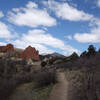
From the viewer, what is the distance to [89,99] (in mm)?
6789


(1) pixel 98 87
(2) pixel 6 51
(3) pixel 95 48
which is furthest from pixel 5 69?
(3) pixel 95 48

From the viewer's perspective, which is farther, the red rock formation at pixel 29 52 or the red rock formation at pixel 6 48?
the red rock formation at pixel 29 52

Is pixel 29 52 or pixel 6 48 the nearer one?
pixel 6 48

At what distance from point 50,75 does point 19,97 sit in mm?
7898

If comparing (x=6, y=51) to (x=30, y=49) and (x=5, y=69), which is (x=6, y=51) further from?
(x=5, y=69)

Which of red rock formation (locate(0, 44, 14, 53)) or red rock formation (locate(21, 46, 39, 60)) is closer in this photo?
red rock formation (locate(0, 44, 14, 53))

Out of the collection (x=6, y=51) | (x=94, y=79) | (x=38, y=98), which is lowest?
(x=38, y=98)

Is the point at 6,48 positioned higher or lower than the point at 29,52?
higher

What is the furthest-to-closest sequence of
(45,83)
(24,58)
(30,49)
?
1. (24,58)
2. (30,49)
3. (45,83)

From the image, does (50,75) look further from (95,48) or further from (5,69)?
(95,48)

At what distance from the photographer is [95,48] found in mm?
40031

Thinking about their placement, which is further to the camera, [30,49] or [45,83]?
[30,49]

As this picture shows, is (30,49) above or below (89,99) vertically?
above

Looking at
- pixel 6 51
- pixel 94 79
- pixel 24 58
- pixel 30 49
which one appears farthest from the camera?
pixel 24 58
